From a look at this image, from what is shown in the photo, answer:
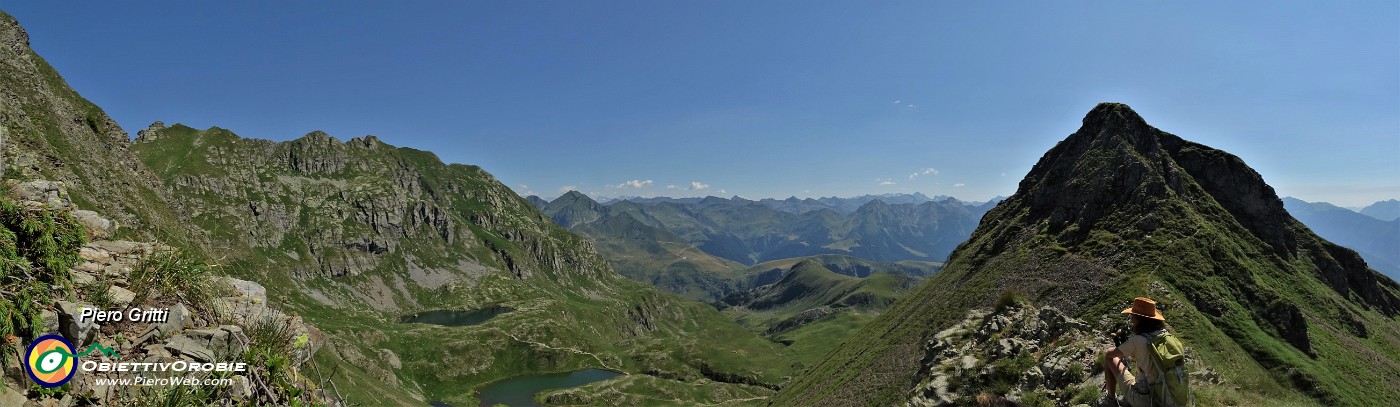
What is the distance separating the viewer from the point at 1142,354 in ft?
37.9

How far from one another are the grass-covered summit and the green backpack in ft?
170

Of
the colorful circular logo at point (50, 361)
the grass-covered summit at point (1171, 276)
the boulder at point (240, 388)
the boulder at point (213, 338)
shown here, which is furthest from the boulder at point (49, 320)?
the grass-covered summit at point (1171, 276)

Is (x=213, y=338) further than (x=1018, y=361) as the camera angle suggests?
No

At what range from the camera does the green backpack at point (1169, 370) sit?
11.2m

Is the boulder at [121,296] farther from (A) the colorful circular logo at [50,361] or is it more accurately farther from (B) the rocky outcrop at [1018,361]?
(B) the rocky outcrop at [1018,361]

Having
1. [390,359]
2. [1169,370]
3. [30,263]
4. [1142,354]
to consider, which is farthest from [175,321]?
[390,359]

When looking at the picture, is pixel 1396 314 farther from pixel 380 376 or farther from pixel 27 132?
pixel 27 132

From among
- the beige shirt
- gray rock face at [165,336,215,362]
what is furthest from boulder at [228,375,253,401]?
the beige shirt

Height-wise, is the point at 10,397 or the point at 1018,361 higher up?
the point at 10,397

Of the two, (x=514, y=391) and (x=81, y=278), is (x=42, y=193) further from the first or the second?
(x=514, y=391)

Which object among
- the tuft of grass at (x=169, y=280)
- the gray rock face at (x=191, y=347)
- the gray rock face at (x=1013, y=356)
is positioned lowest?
the gray rock face at (x=1013, y=356)

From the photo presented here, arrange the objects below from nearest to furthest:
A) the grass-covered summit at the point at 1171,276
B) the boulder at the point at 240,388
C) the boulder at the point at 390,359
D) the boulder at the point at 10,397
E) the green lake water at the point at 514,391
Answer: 1. the boulder at the point at 10,397
2. the boulder at the point at 240,388
3. the grass-covered summit at the point at 1171,276
4. the green lake water at the point at 514,391
5. the boulder at the point at 390,359

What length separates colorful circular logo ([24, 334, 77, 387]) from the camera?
23.7 feet

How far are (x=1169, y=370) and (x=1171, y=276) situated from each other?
93.0m
